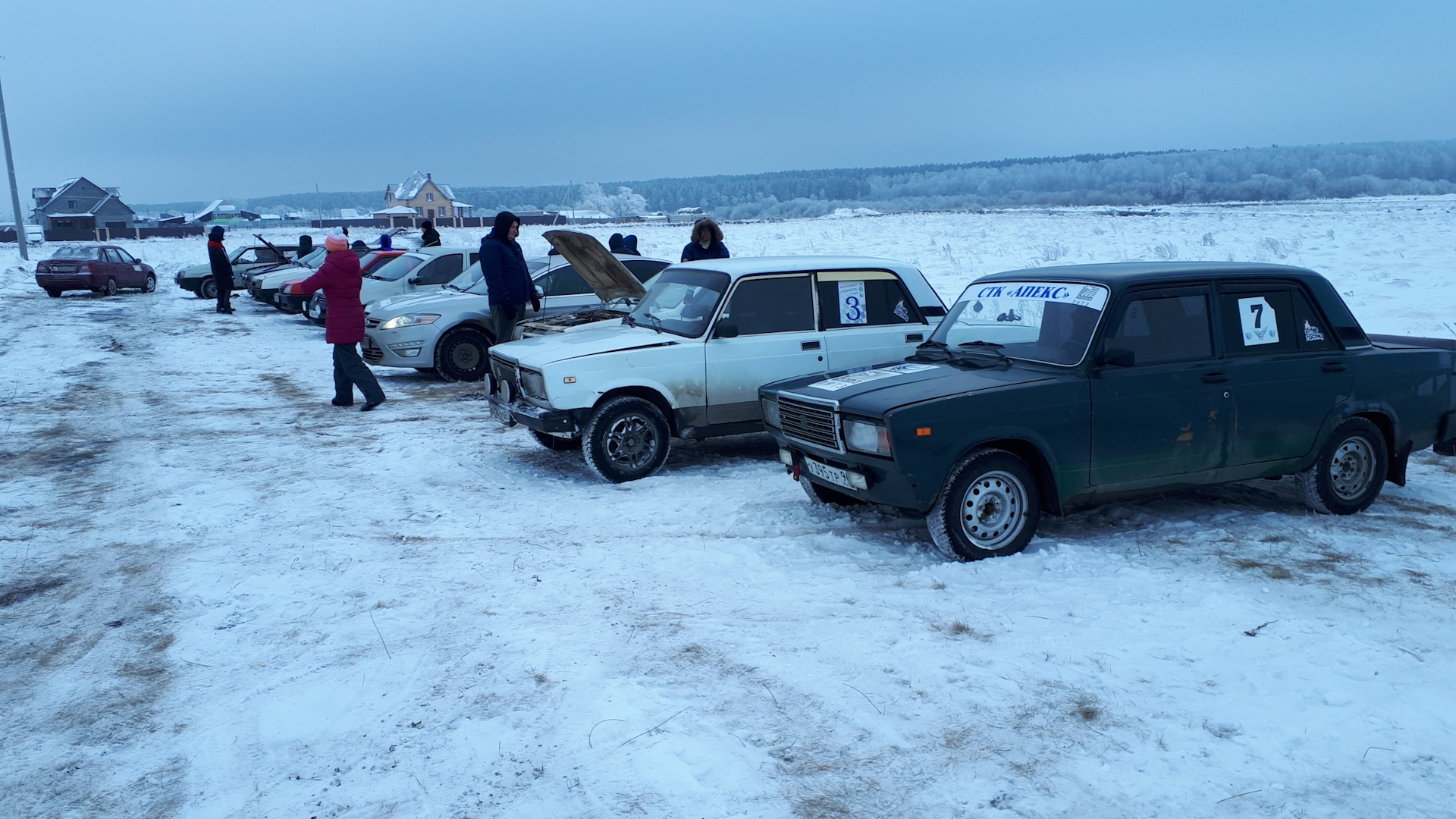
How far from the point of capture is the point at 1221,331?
19.4ft

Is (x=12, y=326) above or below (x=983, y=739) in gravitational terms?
above

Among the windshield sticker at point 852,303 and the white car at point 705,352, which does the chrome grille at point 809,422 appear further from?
the windshield sticker at point 852,303

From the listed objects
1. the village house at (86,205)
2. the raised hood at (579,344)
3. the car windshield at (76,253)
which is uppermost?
the village house at (86,205)

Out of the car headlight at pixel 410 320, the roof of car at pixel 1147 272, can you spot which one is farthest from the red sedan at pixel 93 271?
the roof of car at pixel 1147 272

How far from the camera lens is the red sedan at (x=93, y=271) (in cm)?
2653

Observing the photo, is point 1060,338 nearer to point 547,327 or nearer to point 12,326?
point 547,327

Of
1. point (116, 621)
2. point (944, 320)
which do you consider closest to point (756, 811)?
point (116, 621)

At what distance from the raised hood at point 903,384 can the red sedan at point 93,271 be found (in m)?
27.7

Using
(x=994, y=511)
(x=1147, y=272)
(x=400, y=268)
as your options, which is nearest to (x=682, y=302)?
(x=994, y=511)

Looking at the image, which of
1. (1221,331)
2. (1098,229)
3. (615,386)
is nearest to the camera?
(1221,331)

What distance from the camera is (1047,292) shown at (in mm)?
6004

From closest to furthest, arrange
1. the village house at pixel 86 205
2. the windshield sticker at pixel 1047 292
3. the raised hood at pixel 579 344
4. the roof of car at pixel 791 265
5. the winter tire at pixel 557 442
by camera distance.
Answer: the windshield sticker at pixel 1047 292
the raised hood at pixel 579 344
the roof of car at pixel 791 265
the winter tire at pixel 557 442
the village house at pixel 86 205

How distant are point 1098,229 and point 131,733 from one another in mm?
42778

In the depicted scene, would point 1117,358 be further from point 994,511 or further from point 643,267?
point 643,267
